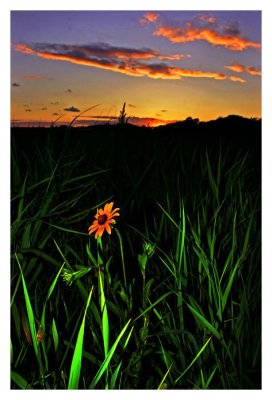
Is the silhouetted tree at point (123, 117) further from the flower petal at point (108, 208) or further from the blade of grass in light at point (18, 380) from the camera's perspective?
the blade of grass in light at point (18, 380)

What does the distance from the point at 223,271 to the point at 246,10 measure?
0.66 m

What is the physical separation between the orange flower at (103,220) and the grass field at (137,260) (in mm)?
22

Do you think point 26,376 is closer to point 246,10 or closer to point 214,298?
point 214,298

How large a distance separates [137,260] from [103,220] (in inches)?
5.1

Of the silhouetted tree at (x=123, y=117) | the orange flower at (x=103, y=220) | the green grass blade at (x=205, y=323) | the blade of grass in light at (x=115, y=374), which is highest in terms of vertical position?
the silhouetted tree at (x=123, y=117)

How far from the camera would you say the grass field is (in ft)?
3.60

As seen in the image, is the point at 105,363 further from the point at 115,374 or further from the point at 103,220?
the point at 103,220

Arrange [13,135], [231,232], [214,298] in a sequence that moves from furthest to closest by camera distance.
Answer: [13,135]
[231,232]
[214,298]

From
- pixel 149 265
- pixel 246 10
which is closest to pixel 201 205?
pixel 149 265

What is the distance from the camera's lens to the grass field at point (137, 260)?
1097 millimetres

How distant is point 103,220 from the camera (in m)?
1.25

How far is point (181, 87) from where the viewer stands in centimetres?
127

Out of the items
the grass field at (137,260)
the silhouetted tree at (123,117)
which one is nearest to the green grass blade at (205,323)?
the grass field at (137,260)

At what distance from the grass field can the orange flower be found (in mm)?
22
